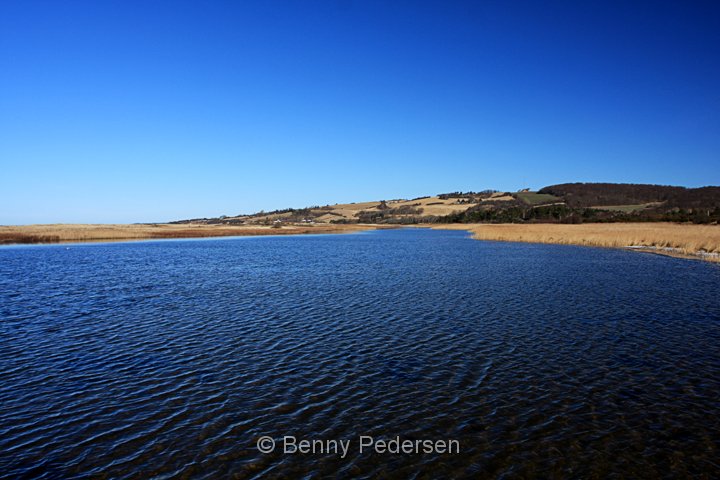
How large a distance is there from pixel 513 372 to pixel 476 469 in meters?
4.75

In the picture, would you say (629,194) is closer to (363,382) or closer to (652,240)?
(652,240)

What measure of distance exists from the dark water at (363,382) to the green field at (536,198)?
510ft

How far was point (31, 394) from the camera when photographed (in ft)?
33.1

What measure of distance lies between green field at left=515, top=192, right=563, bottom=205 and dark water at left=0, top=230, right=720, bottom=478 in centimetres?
15541

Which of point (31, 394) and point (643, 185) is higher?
point (643, 185)

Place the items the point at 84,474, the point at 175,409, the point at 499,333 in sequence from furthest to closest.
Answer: the point at 499,333 < the point at 175,409 < the point at 84,474

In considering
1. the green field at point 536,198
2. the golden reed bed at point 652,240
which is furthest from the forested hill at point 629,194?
the golden reed bed at point 652,240

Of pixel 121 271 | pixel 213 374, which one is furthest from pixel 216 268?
pixel 213 374

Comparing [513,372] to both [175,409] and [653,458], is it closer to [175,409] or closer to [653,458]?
[653,458]

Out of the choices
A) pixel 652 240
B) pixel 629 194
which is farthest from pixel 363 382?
pixel 629 194

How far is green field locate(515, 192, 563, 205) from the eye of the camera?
548 feet

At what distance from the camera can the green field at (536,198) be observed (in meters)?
167

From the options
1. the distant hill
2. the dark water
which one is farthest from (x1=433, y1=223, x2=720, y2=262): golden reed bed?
the distant hill

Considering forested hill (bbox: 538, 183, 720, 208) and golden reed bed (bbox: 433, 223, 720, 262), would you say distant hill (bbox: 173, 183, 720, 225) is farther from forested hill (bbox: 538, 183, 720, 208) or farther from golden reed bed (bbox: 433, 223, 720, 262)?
golden reed bed (bbox: 433, 223, 720, 262)
